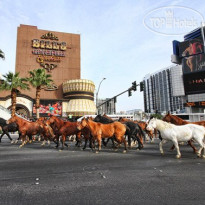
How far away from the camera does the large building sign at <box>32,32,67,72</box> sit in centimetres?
5009

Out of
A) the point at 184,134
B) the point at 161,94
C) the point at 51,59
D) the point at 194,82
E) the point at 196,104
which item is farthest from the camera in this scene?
the point at 161,94

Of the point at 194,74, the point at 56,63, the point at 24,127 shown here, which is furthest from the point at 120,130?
the point at 194,74

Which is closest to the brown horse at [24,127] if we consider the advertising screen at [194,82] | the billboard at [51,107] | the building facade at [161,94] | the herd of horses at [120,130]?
the herd of horses at [120,130]

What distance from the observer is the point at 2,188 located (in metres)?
3.46

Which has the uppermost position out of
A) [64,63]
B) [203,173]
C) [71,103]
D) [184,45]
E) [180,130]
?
[184,45]

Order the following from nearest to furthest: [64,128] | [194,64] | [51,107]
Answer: [64,128]
[51,107]
[194,64]

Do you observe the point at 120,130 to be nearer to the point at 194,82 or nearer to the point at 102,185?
the point at 102,185

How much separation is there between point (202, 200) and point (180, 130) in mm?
4655

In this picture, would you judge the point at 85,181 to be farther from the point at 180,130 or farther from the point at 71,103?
the point at 71,103

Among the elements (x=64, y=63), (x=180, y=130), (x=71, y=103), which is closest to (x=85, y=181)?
(x=180, y=130)

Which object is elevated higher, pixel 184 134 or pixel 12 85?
pixel 12 85

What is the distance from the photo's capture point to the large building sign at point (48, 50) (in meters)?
50.1

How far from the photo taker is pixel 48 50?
51688 mm

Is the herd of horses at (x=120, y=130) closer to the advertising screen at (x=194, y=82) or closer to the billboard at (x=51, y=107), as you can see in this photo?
the billboard at (x=51, y=107)
